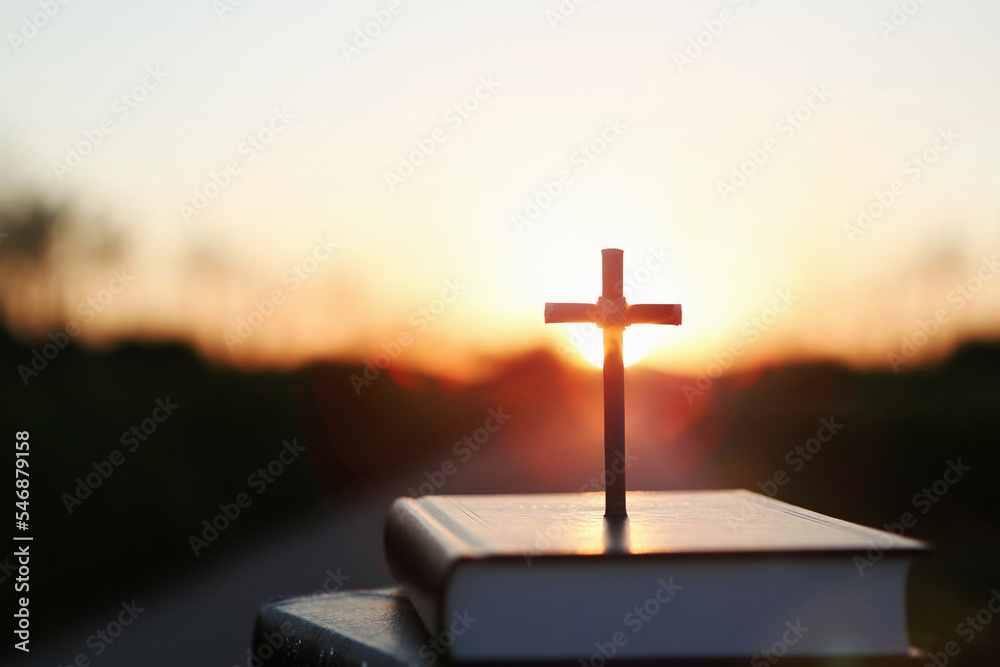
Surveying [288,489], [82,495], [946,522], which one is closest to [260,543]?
[288,489]

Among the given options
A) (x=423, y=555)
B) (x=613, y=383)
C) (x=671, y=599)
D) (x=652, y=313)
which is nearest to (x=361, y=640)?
(x=423, y=555)

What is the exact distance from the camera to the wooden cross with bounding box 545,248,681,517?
139cm

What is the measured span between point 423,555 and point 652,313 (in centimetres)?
60

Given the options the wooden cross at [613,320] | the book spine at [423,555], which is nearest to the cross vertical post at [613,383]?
the wooden cross at [613,320]

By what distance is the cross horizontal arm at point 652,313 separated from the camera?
142 centimetres

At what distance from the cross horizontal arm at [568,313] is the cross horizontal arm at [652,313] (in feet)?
0.20

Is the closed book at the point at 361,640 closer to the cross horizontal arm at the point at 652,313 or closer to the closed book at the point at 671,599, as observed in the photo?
the closed book at the point at 671,599

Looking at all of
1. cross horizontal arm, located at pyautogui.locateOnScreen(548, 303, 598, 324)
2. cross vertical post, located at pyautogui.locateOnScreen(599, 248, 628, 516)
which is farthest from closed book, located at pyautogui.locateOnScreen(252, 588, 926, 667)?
cross horizontal arm, located at pyautogui.locateOnScreen(548, 303, 598, 324)

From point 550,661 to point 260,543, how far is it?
556cm

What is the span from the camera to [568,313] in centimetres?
140

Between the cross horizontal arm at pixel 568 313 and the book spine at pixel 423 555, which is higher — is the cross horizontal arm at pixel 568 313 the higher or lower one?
the higher one

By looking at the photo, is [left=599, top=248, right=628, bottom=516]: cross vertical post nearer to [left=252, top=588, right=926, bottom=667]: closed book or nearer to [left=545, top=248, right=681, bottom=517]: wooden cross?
[left=545, top=248, right=681, bottom=517]: wooden cross

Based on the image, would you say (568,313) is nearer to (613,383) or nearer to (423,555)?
(613,383)

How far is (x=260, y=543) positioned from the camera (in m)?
6.08
